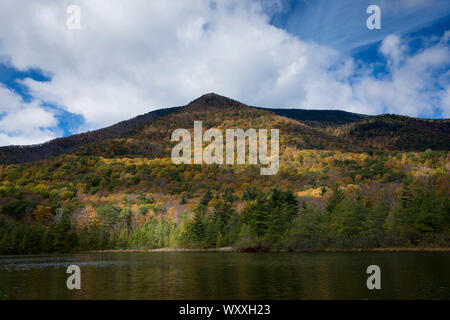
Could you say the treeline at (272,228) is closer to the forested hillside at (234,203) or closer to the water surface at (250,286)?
the forested hillside at (234,203)

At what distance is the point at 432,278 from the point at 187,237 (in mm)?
85034

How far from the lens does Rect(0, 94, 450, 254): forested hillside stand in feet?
269

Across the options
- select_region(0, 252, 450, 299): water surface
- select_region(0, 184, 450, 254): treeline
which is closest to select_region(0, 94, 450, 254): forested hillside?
select_region(0, 184, 450, 254): treeline

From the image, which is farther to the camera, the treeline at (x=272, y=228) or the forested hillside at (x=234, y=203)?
the forested hillside at (x=234, y=203)

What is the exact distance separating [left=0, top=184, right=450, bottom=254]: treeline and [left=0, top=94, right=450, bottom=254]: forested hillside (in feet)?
0.91

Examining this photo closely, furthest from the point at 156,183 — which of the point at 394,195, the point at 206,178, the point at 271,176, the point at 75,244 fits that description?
the point at 394,195

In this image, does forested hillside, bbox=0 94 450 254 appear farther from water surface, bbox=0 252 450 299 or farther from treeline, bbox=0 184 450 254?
Answer: water surface, bbox=0 252 450 299

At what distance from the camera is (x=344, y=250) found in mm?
81500

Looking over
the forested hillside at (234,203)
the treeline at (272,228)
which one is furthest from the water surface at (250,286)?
the forested hillside at (234,203)

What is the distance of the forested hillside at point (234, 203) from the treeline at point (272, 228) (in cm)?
28

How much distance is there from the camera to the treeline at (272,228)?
258ft
